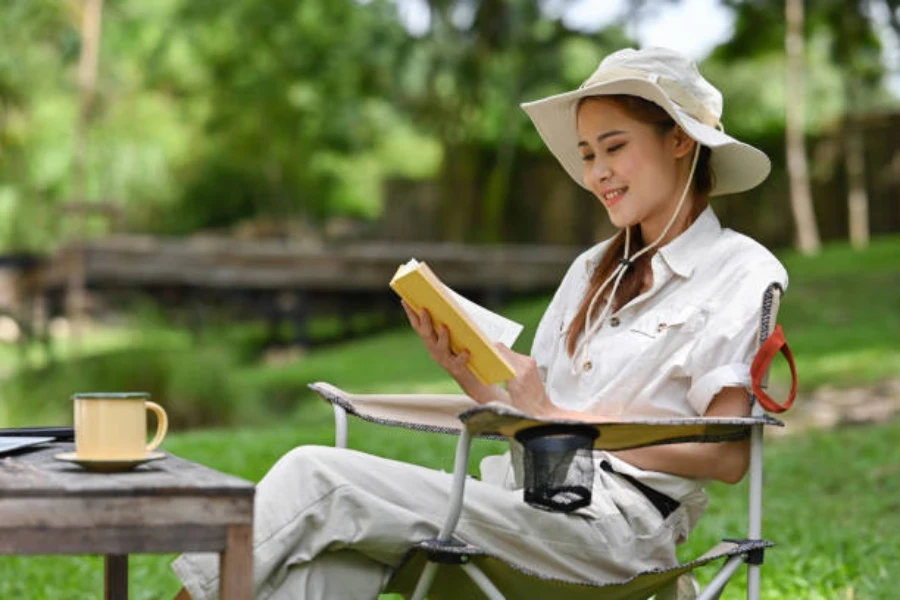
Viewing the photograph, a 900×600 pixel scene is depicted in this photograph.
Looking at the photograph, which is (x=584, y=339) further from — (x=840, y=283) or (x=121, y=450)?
(x=840, y=283)

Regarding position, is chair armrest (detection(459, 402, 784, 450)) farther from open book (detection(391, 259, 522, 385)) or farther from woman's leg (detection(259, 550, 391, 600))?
woman's leg (detection(259, 550, 391, 600))

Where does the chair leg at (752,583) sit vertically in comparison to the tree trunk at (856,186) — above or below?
below

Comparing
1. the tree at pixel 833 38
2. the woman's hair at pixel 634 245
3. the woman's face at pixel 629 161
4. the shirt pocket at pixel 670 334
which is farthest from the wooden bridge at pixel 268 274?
the shirt pocket at pixel 670 334

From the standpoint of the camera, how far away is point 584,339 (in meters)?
2.84

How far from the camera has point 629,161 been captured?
279 centimetres

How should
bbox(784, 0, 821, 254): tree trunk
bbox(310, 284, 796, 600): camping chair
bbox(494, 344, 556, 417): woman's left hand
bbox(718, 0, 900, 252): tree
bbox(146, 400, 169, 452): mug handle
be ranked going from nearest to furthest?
bbox(146, 400, 169, 452): mug handle, bbox(310, 284, 796, 600): camping chair, bbox(494, 344, 556, 417): woman's left hand, bbox(784, 0, 821, 254): tree trunk, bbox(718, 0, 900, 252): tree

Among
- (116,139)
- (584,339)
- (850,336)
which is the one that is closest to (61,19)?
(116,139)

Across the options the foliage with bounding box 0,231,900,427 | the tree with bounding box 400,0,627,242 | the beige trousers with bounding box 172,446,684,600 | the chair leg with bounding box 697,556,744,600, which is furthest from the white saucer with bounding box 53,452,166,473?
the tree with bounding box 400,0,627,242

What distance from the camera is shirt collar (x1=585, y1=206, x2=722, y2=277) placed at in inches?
110

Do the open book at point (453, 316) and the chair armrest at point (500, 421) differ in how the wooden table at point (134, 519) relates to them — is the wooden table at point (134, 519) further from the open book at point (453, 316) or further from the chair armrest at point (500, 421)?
the open book at point (453, 316)

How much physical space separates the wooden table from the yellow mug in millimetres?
99

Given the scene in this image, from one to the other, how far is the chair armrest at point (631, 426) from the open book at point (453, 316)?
4.3 inches

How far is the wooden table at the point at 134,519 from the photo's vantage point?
1.91 meters

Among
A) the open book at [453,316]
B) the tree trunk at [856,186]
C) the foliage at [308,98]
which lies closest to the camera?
the open book at [453,316]
